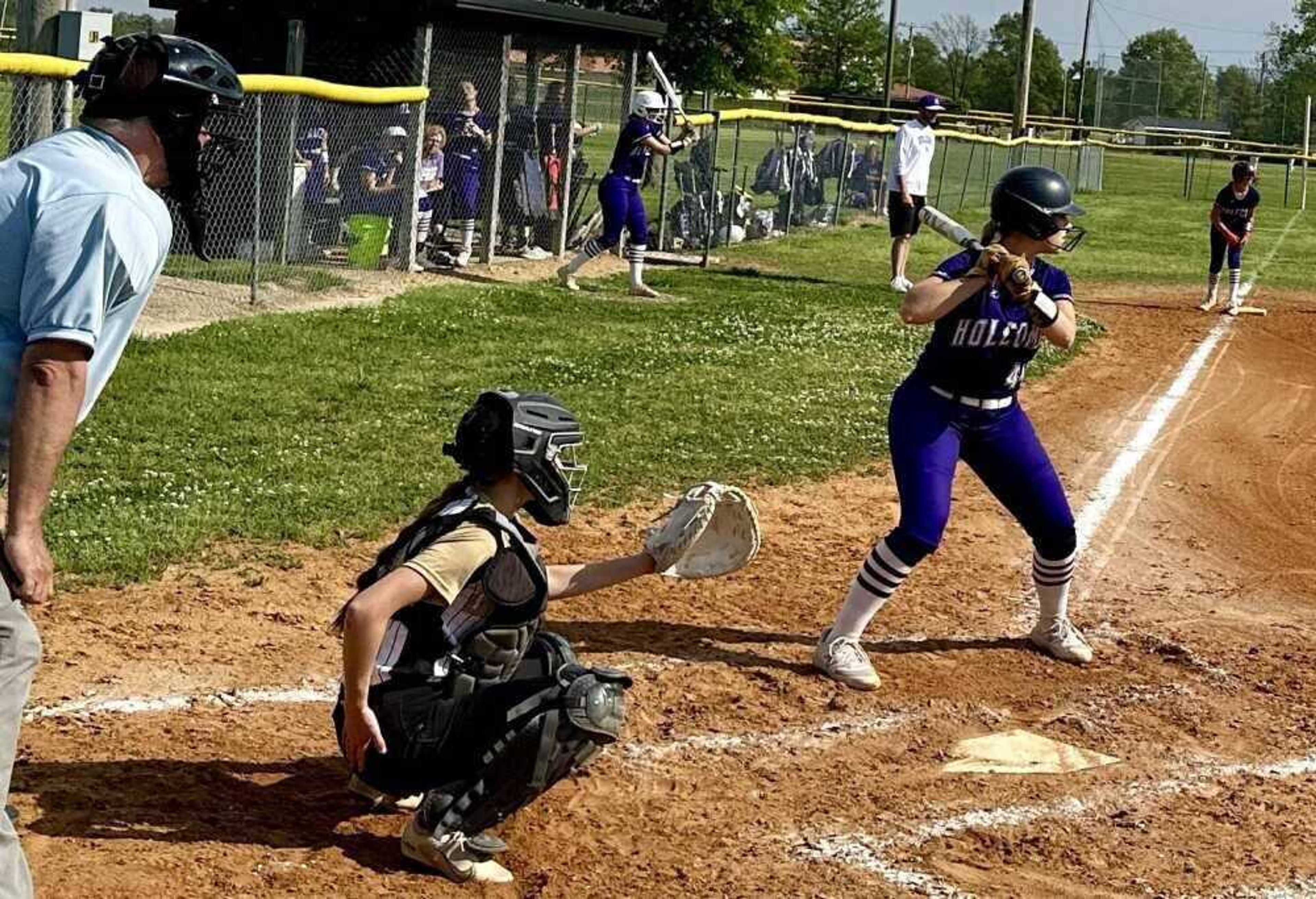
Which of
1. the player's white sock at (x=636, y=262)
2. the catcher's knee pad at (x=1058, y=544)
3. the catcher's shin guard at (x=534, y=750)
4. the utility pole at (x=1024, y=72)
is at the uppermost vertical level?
the utility pole at (x=1024, y=72)

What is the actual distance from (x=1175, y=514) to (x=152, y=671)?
18.8 ft

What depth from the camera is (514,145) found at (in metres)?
18.5

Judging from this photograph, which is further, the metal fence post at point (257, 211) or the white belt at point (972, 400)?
the metal fence post at point (257, 211)

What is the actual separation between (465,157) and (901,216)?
15.1ft

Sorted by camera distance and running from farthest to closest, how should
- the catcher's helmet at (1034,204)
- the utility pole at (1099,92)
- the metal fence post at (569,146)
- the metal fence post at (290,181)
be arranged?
the utility pole at (1099,92)
the metal fence post at (569,146)
the metal fence post at (290,181)
the catcher's helmet at (1034,204)

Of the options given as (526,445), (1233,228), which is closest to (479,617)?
(526,445)

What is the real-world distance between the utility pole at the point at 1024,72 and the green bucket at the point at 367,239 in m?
25.2

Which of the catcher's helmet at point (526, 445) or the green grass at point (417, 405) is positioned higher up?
the catcher's helmet at point (526, 445)

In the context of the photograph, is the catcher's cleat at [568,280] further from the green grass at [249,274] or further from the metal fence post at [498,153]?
the green grass at [249,274]

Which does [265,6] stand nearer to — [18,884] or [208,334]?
[208,334]

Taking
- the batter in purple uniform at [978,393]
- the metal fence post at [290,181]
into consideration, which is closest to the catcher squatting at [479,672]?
the batter in purple uniform at [978,393]

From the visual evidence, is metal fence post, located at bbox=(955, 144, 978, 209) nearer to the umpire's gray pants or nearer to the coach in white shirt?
the coach in white shirt

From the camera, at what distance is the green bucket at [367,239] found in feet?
52.4

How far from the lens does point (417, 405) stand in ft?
34.8
